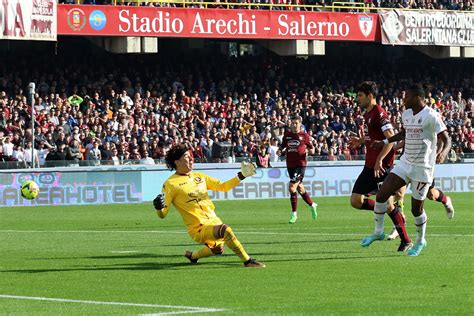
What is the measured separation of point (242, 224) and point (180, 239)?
14.8ft

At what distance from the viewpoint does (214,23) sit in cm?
4678

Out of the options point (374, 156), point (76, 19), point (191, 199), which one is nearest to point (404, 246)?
point (374, 156)

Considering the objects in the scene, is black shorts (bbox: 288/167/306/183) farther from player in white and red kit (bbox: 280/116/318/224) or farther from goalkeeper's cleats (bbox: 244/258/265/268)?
goalkeeper's cleats (bbox: 244/258/265/268)

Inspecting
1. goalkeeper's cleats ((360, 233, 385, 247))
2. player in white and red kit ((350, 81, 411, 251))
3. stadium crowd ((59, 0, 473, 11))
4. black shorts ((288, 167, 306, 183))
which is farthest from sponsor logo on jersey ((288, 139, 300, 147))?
stadium crowd ((59, 0, 473, 11))

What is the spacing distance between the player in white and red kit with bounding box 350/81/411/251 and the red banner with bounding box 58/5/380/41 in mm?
27384

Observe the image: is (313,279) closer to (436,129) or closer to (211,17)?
(436,129)

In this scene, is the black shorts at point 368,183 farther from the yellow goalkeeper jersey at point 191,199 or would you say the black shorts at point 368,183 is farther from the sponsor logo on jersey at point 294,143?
the sponsor logo on jersey at point 294,143

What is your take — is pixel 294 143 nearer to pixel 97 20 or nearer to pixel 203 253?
pixel 203 253

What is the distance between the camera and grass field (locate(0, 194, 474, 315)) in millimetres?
10742

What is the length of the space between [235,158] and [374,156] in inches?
857

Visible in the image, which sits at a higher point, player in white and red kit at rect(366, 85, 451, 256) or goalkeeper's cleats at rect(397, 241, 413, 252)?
player in white and red kit at rect(366, 85, 451, 256)

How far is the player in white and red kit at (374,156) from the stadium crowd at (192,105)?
717 inches

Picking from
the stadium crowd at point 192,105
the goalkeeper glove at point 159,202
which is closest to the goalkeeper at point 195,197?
the goalkeeper glove at point 159,202

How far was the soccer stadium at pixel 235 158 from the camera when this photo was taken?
41.3ft
